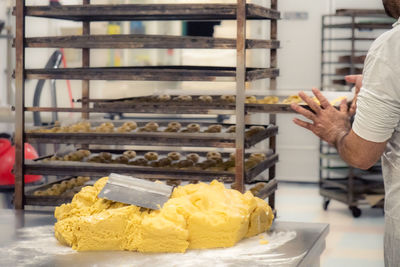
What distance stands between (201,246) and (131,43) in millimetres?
1018

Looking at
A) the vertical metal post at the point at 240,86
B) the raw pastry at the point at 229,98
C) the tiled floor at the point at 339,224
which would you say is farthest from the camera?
the tiled floor at the point at 339,224

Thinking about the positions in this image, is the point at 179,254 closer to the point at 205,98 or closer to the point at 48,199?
the point at 48,199

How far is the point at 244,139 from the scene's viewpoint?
2615mm

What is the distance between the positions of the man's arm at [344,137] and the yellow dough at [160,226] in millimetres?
392

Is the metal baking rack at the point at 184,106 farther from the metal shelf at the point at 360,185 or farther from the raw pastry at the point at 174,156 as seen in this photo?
the metal shelf at the point at 360,185

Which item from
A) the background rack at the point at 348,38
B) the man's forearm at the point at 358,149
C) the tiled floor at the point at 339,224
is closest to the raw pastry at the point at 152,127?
the man's forearm at the point at 358,149

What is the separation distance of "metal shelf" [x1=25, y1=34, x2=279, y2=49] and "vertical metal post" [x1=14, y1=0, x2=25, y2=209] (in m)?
0.05

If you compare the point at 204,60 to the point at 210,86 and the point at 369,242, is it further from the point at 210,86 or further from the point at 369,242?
the point at 369,242

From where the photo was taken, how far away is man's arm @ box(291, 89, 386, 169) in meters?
1.78

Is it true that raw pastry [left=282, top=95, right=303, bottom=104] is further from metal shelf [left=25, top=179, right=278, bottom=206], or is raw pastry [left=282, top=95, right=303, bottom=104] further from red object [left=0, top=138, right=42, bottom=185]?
red object [left=0, top=138, right=42, bottom=185]

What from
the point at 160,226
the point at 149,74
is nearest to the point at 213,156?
Answer: the point at 149,74

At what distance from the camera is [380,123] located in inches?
67.4

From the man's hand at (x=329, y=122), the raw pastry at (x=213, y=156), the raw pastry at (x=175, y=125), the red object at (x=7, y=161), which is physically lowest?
the red object at (x=7, y=161)

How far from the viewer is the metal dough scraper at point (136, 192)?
2.12 meters
